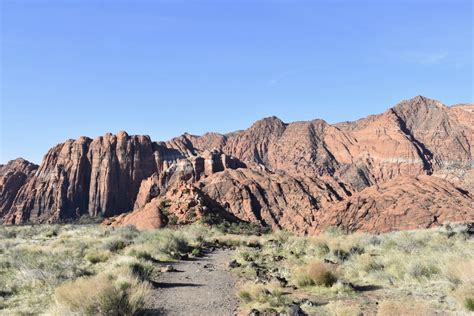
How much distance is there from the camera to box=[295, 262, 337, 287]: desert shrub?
520 inches

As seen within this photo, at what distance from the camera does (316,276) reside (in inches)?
520

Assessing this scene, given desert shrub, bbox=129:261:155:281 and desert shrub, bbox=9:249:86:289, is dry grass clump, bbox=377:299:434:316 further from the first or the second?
desert shrub, bbox=9:249:86:289

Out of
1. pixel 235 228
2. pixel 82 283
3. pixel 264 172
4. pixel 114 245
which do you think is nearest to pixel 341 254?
pixel 114 245

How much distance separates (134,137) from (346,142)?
76.9 meters

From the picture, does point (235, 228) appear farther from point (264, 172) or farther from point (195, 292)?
point (264, 172)

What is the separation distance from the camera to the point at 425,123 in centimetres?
15000

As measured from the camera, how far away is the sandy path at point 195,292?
35.9 ft

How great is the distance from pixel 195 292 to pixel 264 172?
72874mm

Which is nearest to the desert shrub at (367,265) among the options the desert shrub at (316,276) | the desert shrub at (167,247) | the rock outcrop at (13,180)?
the desert shrub at (316,276)

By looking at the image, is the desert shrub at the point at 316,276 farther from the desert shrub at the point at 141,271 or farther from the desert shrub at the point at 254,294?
the desert shrub at the point at 141,271

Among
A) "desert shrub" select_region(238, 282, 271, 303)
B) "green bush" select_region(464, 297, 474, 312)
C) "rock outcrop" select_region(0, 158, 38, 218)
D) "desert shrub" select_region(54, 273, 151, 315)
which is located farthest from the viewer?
"rock outcrop" select_region(0, 158, 38, 218)

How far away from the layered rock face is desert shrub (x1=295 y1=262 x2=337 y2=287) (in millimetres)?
34499

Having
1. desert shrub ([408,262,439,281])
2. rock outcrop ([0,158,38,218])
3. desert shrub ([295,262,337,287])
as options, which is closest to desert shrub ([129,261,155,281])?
desert shrub ([295,262,337,287])

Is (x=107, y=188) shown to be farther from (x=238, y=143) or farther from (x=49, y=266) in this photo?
(x=49, y=266)
